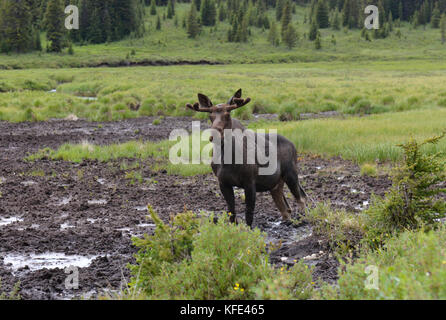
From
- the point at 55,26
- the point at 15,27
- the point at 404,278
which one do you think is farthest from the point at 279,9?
the point at 404,278

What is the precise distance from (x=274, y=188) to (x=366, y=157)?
639cm

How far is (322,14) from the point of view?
132 meters

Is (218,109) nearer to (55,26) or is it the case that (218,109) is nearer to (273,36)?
(55,26)

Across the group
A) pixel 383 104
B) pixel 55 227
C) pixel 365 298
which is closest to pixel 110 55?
pixel 383 104

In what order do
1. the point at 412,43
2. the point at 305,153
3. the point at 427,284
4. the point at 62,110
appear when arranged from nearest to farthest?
1. the point at 427,284
2. the point at 305,153
3. the point at 62,110
4. the point at 412,43

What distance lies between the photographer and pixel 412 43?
11462cm

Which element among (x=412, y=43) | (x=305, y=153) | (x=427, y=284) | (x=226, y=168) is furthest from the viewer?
(x=412, y=43)

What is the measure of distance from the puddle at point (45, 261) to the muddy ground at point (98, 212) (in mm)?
15

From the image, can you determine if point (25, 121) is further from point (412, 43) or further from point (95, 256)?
point (412, 43)

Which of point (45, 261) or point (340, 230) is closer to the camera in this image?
point (340, 230)

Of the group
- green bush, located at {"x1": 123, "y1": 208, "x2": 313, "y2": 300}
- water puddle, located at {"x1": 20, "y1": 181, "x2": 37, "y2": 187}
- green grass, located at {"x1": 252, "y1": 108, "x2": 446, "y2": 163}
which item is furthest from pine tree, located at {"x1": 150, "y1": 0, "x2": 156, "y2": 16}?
green bush, located at {"x1": 123, "y1": 208, "x2": 313, "y2": 300}

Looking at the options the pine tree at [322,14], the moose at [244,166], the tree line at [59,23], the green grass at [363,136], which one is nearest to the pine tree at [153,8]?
the tree line at [59,23]

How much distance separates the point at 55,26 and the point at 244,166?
3831 inches

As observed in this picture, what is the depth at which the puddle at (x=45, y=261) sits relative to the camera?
6977 millimetres
